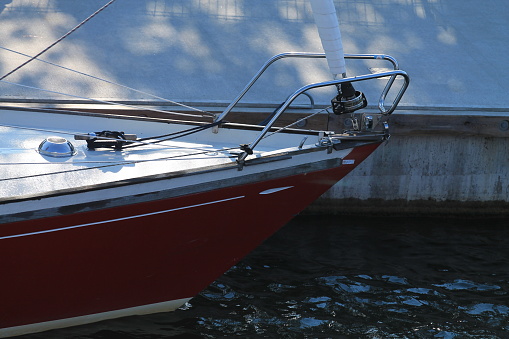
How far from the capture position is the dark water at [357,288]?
21.4 feet

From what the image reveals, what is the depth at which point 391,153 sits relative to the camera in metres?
8.41

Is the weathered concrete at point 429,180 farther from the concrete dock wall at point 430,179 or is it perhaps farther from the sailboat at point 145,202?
the sailboat at point 145,202

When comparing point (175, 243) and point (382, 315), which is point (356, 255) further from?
point (175, 243)

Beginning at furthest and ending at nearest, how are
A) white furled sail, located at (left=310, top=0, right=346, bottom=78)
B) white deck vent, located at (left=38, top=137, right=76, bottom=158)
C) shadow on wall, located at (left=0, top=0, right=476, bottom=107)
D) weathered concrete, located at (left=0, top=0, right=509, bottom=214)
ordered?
shadow on wall, located at (left=0, top=0, right=476, bottom=107) → weathered concrete, located at (left=0, top=0, right=509, bottom=214) → white deck vent, located at (left=38, top=137, right=76, bottom=158) → white furled sail, located at (left=310, top=0, right=346, bottom=78)

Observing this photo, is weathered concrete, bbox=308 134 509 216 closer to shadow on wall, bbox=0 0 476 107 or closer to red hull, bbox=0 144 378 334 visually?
shadow on wall, bbox=0 0 476 107

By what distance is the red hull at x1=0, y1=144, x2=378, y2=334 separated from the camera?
5648mm

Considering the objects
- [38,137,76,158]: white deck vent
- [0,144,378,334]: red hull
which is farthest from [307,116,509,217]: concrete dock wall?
[38,137,76,158]: white deck vent

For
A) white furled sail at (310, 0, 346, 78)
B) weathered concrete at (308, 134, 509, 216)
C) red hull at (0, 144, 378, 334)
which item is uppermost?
white furled sail at (310, 0, 346, 78)

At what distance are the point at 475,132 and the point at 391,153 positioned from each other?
91cm

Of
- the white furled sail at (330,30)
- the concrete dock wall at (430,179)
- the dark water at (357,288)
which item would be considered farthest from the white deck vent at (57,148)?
the concrete dock wall at (430,179)

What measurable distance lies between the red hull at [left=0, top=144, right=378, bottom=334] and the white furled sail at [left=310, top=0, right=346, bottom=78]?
0.74m

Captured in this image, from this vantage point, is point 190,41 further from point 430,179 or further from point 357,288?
point 357,288

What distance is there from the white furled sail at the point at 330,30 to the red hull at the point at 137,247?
0.74 m

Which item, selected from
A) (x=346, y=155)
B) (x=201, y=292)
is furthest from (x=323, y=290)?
(x=346, y=155)
